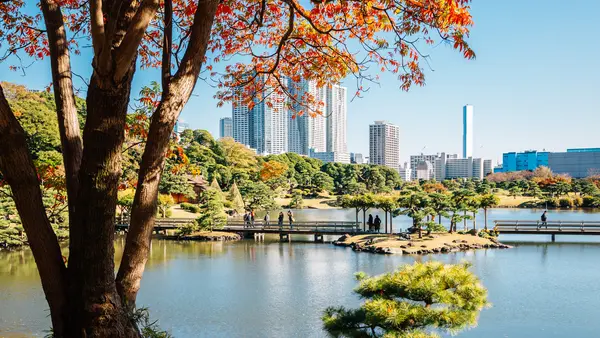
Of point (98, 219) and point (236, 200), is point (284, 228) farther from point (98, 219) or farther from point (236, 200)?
point (98, 219)

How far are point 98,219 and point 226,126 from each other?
125m

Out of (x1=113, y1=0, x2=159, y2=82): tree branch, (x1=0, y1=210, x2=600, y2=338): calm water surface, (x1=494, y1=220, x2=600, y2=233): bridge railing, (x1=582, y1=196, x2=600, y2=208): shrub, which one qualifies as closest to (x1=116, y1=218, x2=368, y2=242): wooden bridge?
(x1=0, y1=210, x2=600, y2=338): calm water surface

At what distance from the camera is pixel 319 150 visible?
4806 inches

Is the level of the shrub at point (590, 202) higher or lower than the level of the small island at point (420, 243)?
higher

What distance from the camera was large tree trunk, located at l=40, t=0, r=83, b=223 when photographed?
2.53m

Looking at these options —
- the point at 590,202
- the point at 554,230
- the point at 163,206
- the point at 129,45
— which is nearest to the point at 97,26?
the point at 129,45

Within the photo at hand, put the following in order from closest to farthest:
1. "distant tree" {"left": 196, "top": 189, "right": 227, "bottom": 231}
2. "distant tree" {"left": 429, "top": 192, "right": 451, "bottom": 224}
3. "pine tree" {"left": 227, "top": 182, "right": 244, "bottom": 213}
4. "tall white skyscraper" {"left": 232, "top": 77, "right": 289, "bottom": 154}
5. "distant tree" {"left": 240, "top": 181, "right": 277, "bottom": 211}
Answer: "distant tree" {"left": 429, "top": 192, "right": 451, "bottom": 224}
"distant tree" {"left": 196, "top": 189, "right": 227, "bottom": 231}
"pine tree" {"left": 227, "top": 182, "right": 244, "bottom": 213}
"distant tree" {"left": 240, "top": 181, "right": 277, "bottom": 211}
"tall white skyscraper" {"left": 232, "top": 77, "right": 289, "bottom": 154}

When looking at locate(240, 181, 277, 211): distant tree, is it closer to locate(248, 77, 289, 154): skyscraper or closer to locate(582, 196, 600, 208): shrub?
locate(582, 196, 600, 208): shrub

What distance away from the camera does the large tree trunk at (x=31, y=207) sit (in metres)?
2.07

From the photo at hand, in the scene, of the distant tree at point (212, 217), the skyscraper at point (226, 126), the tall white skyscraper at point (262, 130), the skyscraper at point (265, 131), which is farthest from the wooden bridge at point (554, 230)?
the skyscraper at point (226, 126)

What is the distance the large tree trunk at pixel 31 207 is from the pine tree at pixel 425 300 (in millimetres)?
3228

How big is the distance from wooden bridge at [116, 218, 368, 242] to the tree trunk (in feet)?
57.9

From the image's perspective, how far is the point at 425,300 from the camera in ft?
15.8

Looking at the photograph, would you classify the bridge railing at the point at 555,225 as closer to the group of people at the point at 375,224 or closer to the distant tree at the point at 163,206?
the group of people at the point at 375,224
